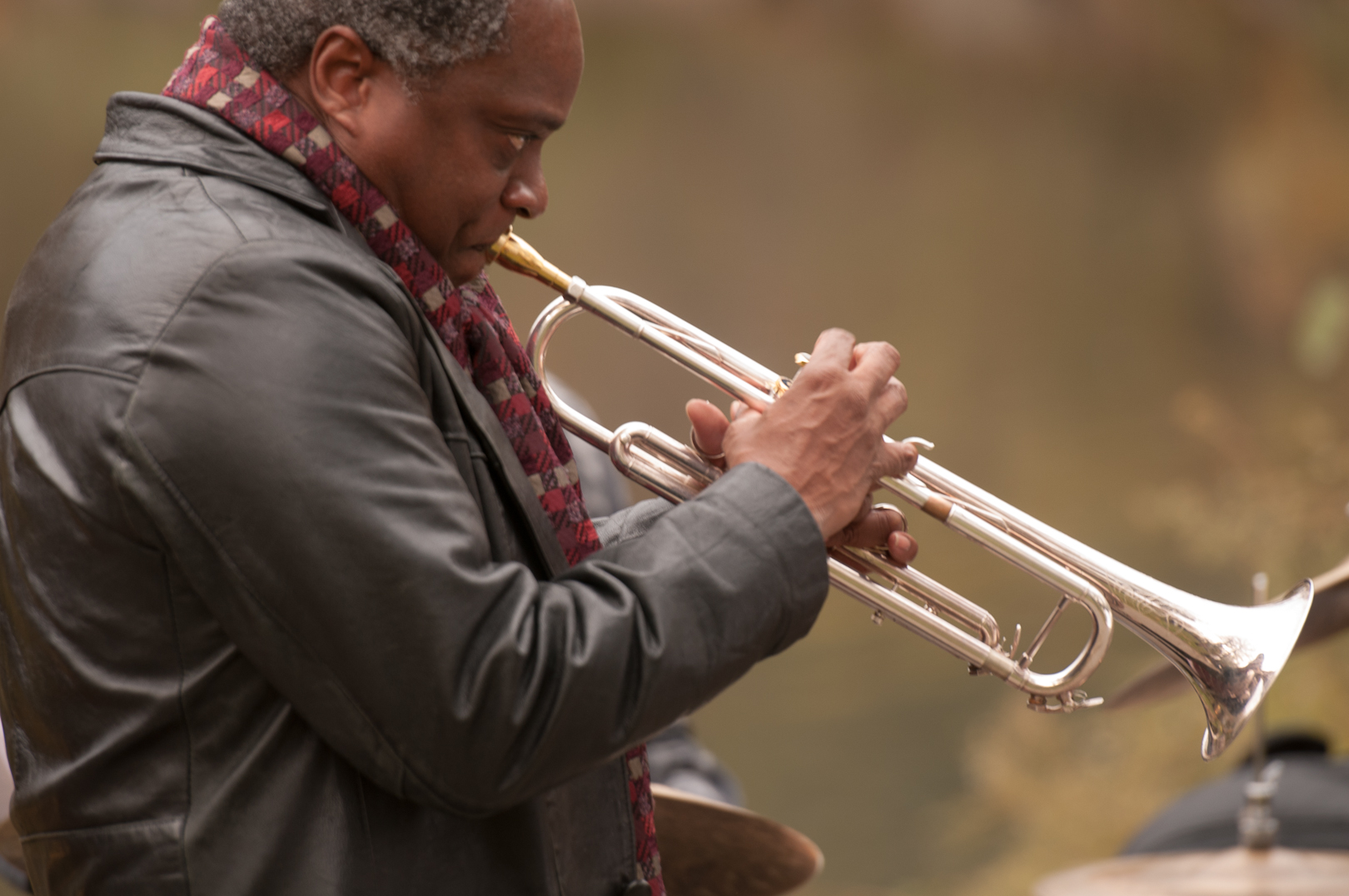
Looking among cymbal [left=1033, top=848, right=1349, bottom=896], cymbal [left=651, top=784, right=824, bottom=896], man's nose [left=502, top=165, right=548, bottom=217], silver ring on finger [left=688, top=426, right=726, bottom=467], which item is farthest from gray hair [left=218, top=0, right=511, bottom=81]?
cymbal [left=1033, top=848, right=1349, bottom=896]

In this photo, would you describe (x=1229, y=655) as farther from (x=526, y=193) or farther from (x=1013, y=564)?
(x=526, y=193)

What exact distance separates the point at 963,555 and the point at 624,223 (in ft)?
5.25

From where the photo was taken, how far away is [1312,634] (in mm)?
2150

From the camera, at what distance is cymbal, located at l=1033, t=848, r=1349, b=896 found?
2211 millimetres

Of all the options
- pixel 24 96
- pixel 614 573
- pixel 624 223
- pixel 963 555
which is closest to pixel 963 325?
pixel 963 555

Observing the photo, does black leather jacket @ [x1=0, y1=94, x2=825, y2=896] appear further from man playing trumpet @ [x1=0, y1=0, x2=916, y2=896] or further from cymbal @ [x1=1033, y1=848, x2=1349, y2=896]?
cymbal @ [x1=1033, y1=848, x2=1349, y2=896]

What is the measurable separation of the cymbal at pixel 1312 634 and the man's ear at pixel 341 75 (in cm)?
147

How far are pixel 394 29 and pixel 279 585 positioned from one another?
1.60 ft

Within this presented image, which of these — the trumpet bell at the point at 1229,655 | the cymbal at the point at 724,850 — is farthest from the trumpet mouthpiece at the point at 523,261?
the trumpet bell at the point at 1229,655

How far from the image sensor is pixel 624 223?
4551 mm

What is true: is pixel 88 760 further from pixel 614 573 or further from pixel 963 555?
pixel 963 555

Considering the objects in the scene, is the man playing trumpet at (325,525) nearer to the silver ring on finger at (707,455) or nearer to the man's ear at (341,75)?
the man's ear at (341,75)

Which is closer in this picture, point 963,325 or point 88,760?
point 88,760

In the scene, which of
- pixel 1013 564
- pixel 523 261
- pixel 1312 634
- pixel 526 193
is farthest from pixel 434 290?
pixel 1312 634
